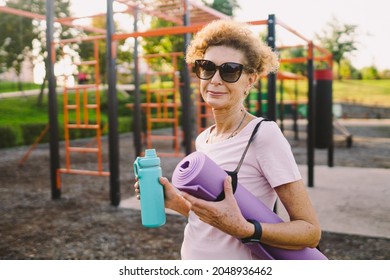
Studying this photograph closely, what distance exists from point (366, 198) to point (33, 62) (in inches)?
695

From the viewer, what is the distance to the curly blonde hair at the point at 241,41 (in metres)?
1.41

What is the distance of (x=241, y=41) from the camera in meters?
1.41

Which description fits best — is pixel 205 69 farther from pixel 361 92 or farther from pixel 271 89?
pixel 361 92

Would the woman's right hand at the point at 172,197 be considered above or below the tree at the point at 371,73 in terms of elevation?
below

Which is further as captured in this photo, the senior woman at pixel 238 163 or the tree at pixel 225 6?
the tree at pixel 225 6

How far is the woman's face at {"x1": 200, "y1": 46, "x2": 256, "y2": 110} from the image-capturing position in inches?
55.4

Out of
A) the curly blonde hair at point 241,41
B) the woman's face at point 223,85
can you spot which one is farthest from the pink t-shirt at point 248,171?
the curly blonde hair at point 241,41

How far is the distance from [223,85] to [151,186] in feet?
1.32

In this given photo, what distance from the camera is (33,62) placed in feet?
65.0

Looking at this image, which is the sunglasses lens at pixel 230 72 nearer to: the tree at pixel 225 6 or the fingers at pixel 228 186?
the fingers at pixel 228 186

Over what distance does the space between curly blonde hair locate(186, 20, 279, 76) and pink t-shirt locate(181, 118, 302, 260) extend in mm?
216

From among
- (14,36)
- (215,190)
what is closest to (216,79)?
(215,190)
